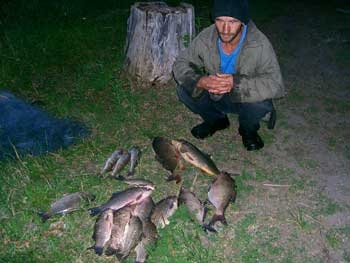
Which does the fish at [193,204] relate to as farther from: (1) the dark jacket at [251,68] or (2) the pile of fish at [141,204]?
(1) the dark jacket at [251,68]

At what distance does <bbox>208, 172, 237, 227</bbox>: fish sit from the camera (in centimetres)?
355

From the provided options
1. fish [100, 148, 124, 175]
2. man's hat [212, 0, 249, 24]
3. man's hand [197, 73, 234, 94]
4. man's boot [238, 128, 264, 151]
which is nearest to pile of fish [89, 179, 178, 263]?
fish [100, 148, 124, 175]

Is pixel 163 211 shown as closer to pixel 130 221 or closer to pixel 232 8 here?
pixel 130 221

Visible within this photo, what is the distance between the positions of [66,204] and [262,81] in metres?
2.15

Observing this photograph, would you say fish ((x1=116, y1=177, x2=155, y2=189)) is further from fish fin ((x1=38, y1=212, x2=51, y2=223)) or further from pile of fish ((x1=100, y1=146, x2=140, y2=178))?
fish fin ((x1=38, y1=212, x2=51, y2=223))

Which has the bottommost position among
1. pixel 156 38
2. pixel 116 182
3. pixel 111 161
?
pixel 116 182

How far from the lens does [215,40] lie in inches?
173

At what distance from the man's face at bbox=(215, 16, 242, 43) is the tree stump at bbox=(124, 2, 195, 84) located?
1.55m

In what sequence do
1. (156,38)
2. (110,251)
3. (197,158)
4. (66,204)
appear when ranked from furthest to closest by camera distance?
(156,38)
(197,158)
(66,204)
(110,251)

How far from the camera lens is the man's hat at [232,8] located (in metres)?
3.91

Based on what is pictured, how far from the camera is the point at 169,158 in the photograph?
412cm

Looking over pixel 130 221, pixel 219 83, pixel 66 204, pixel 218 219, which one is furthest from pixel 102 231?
pixel 219 83

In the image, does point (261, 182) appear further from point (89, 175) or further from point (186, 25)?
point (186, 25)

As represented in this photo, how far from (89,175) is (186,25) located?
2517 millimetres
